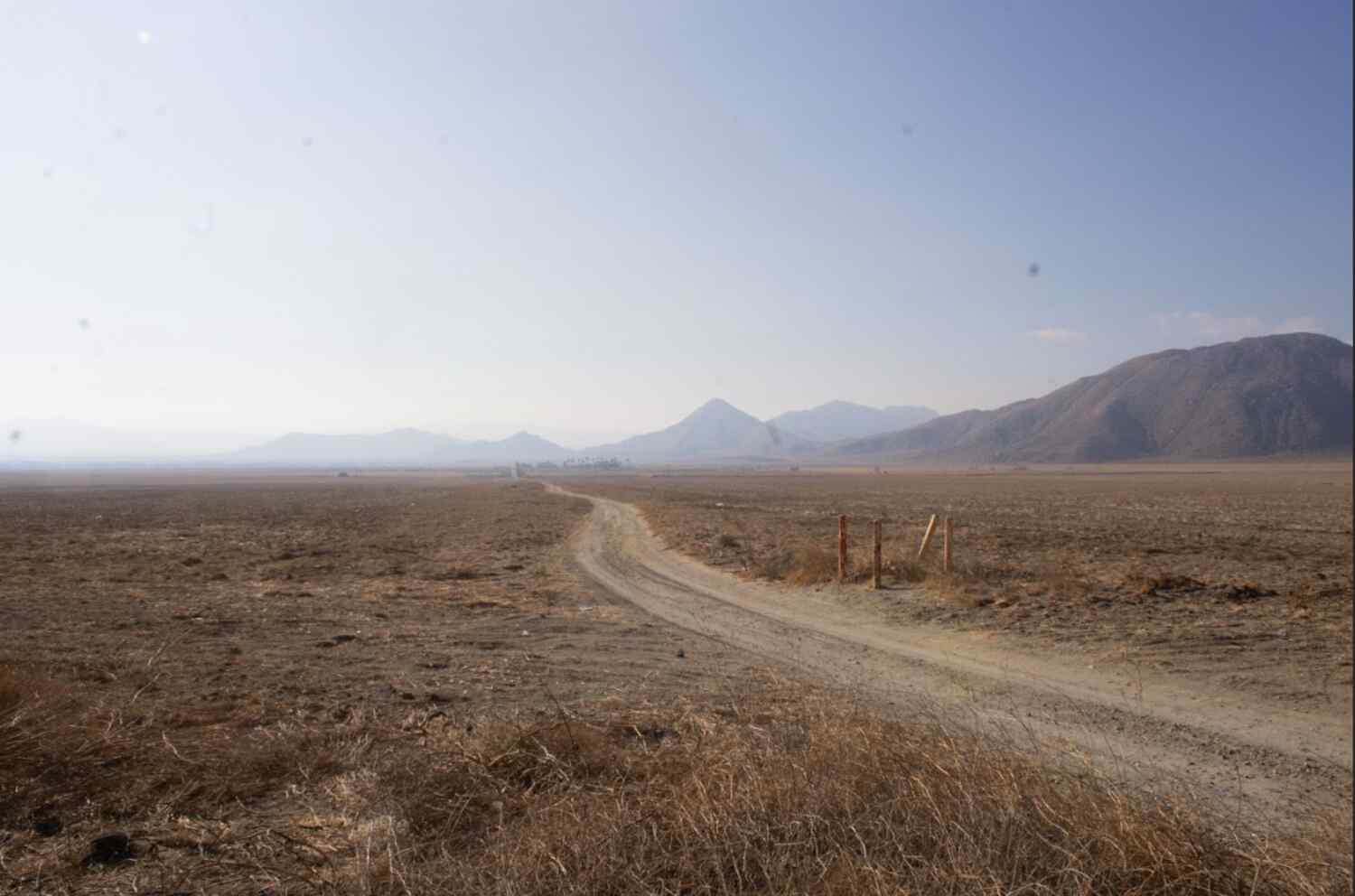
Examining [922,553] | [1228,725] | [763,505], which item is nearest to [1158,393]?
[763,505]

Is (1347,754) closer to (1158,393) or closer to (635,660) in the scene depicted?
(635,660)

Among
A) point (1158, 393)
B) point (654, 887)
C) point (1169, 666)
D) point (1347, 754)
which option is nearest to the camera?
point (654, 887)

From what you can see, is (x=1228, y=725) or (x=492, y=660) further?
(x=492, y=660)

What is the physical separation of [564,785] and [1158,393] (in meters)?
148

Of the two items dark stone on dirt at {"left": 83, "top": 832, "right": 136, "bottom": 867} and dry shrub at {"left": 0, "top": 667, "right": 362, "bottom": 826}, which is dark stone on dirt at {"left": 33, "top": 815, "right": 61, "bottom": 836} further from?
dark stone on dirt at {"left": 83, "top": 832, "right": 136, "bottom": 867}

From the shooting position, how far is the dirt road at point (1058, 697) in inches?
256

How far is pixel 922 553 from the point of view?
63.5 feet

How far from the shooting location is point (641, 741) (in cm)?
589

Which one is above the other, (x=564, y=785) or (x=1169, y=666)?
(x=564, y=785)

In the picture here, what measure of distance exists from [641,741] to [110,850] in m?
3.21

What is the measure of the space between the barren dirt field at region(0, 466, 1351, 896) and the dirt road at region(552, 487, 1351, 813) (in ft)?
0.20

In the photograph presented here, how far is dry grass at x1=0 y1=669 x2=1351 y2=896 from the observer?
3.74 m

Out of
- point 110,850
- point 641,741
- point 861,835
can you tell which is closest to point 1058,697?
point 641,741

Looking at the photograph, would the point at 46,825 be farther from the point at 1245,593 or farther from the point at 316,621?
the point at 1245,593
